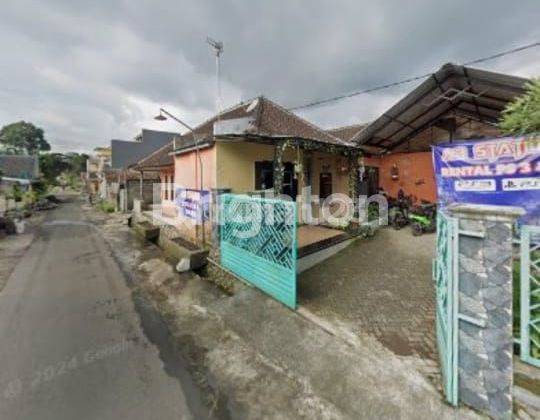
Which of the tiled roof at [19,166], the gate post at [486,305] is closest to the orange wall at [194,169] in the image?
the gate post at [486,305]

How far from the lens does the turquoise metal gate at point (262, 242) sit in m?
4.70

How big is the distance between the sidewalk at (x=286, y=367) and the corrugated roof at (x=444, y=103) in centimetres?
659

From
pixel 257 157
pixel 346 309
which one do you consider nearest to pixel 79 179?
pixel 257 157

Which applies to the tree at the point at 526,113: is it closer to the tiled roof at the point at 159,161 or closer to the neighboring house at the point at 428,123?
the neighboring house at the point at 428,123

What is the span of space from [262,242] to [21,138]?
275ft

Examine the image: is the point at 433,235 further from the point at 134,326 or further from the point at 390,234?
the point at 134,326

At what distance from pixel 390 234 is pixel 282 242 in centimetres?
566

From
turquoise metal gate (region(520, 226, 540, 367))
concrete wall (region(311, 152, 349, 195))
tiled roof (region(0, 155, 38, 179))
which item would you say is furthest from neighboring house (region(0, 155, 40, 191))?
turquoise metal gate (region(520, 226, 540, 367))

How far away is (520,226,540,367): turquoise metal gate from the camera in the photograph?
8.91ft

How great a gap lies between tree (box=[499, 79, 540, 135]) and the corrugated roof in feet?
7.33

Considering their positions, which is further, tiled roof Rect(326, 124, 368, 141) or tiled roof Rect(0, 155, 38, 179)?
tiled roof Rect(0, 155, 38, 179)

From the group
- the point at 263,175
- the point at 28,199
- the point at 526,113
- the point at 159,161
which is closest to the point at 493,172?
the point at 526,113

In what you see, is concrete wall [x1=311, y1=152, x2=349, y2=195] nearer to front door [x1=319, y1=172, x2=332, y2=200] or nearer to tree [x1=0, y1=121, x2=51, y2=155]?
front door [x1=319, y1=172, x2=332, y2=200]

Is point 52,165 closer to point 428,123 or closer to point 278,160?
point 278,160
